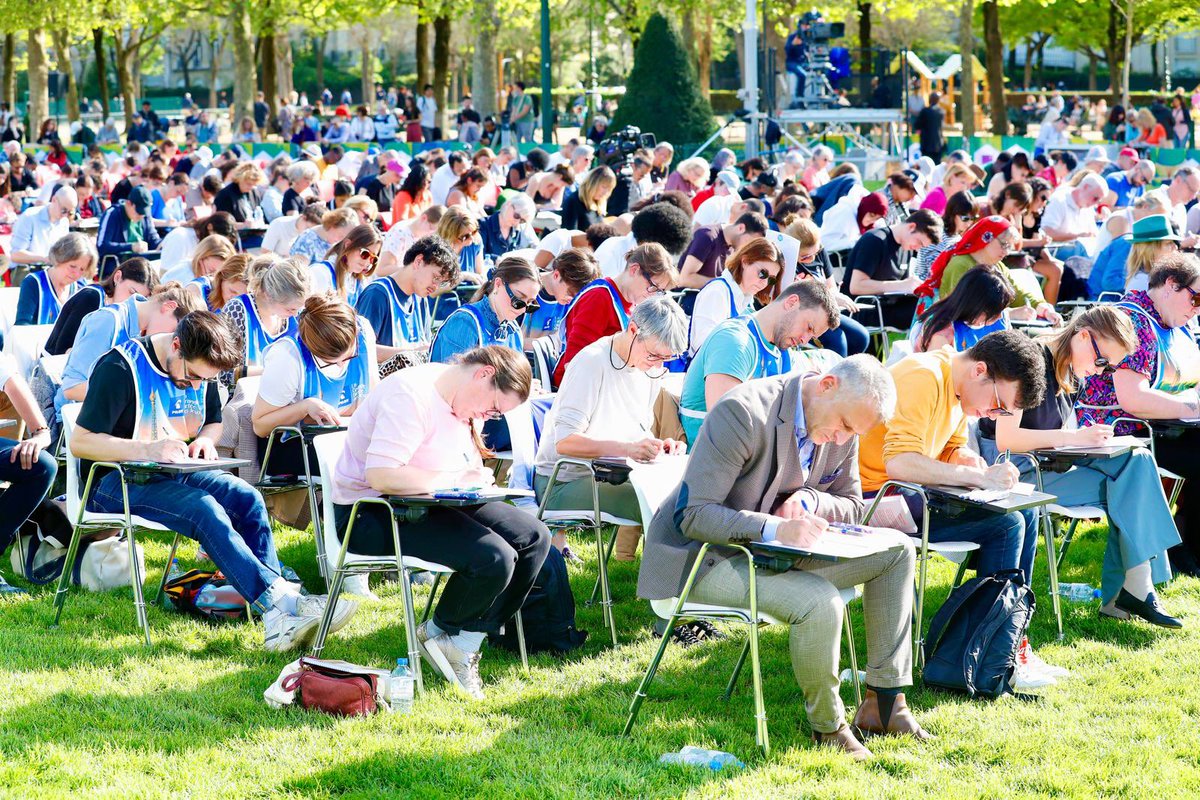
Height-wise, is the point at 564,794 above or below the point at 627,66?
below

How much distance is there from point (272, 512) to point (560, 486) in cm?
148

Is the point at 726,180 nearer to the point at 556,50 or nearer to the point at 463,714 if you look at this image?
the point at 463,714

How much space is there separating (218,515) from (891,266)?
6587 mm

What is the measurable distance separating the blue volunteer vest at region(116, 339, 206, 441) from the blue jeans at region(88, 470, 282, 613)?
194mm

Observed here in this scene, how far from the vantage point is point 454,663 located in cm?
538

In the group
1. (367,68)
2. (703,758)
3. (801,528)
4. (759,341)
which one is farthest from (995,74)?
(703,758)

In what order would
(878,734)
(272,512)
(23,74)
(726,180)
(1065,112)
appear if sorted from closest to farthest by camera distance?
1. (878,734)
2. (272,512)
3. (726,180)
4. (1065,112)
5. (23,74)

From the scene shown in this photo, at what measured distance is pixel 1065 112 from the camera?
44406 millimetres

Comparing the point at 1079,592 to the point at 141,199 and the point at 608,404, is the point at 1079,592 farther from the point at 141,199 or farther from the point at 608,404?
the point at 141,199

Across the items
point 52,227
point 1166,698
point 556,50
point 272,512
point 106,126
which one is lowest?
point 1166,698

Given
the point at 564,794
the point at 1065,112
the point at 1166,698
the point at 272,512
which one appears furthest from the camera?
the point at 1065,112

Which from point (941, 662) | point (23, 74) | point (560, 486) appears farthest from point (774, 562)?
point (23, 74)

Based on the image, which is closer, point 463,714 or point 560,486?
point 463,714

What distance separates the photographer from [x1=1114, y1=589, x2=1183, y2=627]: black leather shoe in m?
6.11
